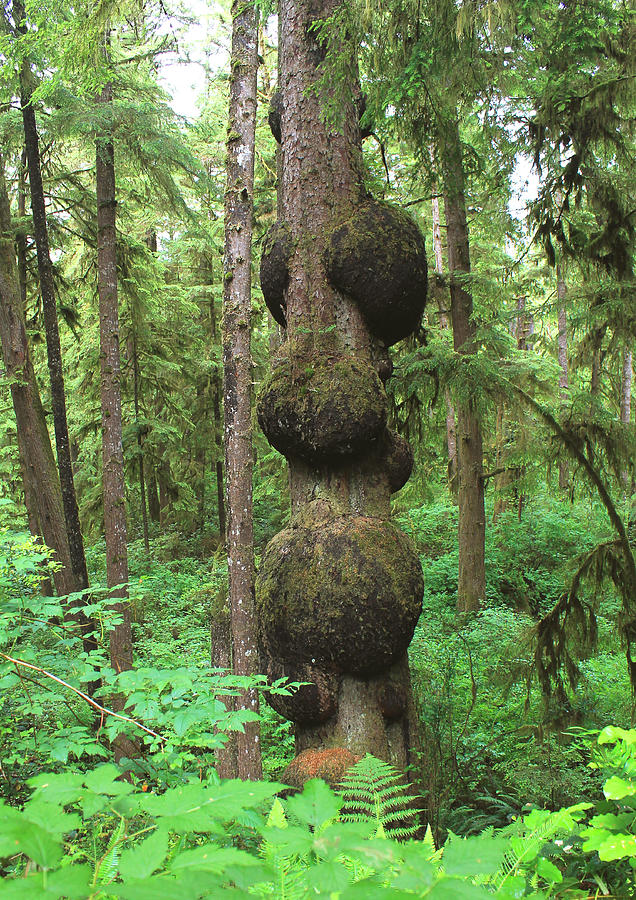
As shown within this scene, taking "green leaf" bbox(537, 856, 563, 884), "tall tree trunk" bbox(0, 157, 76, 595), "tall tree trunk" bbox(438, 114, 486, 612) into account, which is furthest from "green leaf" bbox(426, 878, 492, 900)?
"tall tree trunk" bbox(0, 157, 76, 595)

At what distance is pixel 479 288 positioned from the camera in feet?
24.7

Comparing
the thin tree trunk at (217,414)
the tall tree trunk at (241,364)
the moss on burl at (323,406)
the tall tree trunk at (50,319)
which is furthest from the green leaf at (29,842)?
the thin tree trunk at (217,414)

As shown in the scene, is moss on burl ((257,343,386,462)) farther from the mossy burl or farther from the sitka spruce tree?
the mossy burl

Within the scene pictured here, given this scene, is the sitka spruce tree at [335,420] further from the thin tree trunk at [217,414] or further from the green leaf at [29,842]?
the thin tree trunk at [217,414]

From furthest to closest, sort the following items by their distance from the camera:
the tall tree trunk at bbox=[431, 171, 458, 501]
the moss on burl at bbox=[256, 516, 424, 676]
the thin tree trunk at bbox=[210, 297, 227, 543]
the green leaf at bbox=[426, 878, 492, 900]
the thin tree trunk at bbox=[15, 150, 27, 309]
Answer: the thin tree trunk at bbox=[210, 297, 227, 543] → the thin tree trunk at bbox=[15, 150, 27, 309] → the tall tree trunk at bbox=[431, 171, 458, 501] → the moss on burl at bbox=[256, 516, 424, 676] → the green leaf at bbox=[426, 878, 492, 900]

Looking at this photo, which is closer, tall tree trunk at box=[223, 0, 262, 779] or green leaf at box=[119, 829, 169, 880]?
green leaf at box=[119, 829, 169, 880]

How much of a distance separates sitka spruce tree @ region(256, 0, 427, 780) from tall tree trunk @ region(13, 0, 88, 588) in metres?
5.90

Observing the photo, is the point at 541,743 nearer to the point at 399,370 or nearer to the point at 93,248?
the point at 399,370

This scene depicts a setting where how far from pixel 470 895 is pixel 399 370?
169 inches

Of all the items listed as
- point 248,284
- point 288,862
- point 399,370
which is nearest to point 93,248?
point 248,284

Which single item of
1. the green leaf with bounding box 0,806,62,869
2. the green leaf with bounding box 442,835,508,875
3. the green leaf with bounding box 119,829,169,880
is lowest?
the green leaf with bounding box 442,835,508,875

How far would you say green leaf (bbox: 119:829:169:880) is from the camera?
30.2 inches

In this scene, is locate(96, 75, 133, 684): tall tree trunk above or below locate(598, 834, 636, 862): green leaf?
above

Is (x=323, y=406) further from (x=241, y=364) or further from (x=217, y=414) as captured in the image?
(x=217, y=414)
